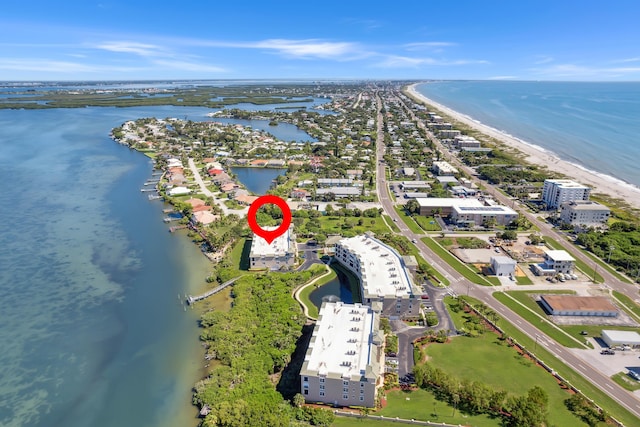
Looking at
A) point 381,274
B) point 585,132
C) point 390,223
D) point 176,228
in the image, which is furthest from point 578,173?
point 176,228

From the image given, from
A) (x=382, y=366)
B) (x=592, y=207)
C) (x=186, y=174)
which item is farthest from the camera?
(x=186, y=174)

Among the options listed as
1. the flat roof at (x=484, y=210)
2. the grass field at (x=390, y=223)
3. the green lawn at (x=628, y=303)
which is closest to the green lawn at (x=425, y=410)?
the green lawn at (x=628, y=303)

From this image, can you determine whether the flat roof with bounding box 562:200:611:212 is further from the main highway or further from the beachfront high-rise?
the main highway

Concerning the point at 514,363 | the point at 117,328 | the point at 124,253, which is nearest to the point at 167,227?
the point at 124,253

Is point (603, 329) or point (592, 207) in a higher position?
point (592, 207)

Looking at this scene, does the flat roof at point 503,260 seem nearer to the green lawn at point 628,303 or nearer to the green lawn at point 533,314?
the green lawn at point 533,314

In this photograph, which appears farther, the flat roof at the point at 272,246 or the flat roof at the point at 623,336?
the flat roof at the point at 272,246

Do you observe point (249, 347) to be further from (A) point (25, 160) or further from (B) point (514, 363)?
(A) point (25, 160)
